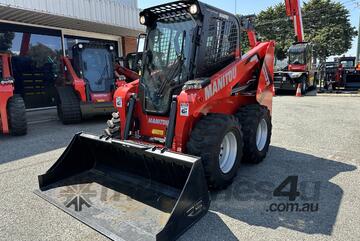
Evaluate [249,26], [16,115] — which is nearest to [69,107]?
[16,115]

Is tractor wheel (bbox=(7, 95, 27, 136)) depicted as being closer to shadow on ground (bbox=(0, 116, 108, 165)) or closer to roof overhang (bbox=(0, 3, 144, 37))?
shadow on ground (bbox=(0, 116, 108, 165))

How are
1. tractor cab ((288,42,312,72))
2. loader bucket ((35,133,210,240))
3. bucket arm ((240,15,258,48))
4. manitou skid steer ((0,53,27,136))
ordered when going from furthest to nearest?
tractor cab ((288,42,312,72)), manitou skid steer ((0,53,27,136)), bucket arm ((240,15,258,48)), loader bucket ((35,133,210,240))

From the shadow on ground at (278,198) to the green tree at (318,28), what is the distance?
27.9m

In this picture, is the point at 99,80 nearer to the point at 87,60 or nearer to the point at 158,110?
the point at 87,60

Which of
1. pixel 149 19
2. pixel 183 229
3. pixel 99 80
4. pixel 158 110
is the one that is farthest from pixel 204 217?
pixel 99 80

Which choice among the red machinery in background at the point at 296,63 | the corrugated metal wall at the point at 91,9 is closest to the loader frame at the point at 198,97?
the corrugated metal wall at the point at 91,9

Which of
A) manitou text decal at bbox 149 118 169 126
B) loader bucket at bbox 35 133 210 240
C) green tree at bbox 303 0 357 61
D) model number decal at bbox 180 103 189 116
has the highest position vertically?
green tree at bbox 303 0 357 61

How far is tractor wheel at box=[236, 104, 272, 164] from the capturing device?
4824mm

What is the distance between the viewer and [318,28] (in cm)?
3244

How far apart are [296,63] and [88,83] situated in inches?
525

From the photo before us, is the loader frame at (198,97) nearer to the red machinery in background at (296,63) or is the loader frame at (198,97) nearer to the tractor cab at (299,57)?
the red machinery in background at (296,63)

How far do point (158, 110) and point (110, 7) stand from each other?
9.37 metres

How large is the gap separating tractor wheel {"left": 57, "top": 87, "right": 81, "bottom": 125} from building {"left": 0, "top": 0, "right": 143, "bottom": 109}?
1.47m

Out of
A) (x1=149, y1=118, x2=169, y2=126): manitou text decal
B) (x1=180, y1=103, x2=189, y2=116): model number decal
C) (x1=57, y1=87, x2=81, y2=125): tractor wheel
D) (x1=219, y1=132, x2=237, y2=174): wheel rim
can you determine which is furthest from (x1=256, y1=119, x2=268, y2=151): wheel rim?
(x1=57, y1=87, x2=81, y2=125): tractor wheel
